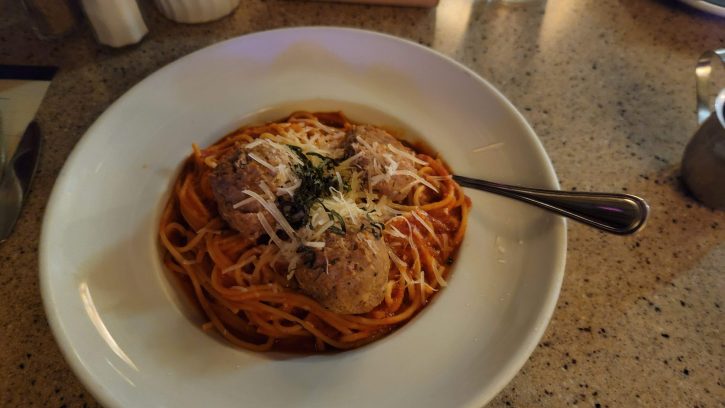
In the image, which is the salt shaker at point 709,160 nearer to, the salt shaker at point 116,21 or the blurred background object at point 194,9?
the blurred background object at point 194,9

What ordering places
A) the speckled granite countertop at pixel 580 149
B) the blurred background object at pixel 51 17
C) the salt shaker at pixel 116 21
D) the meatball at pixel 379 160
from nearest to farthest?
the speckled granite countertop at pixel 580 149 < the meatball at pixel 379 160 < the salt shaker at pixel 116 21 < the blurred background object at pixel 51 17

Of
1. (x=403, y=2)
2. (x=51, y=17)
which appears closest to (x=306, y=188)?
(x=403, y=2)

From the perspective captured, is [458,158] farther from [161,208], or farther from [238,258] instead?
[161,208]

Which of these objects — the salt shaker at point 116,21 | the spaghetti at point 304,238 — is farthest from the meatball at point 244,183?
the salt shaker at point 116,21

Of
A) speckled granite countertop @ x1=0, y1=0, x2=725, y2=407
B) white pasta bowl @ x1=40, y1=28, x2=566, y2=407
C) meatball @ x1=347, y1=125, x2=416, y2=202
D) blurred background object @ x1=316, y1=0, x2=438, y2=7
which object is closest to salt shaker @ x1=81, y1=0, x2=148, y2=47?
speckled granite countertop @ x1=0, y1=0, x2=725, y2=407

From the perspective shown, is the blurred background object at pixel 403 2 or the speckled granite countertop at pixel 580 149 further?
the blurred background object at pixel 403 2

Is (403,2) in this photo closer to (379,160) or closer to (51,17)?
(379,160)

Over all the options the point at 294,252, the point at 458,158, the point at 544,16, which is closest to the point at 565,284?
the point at 458,158
